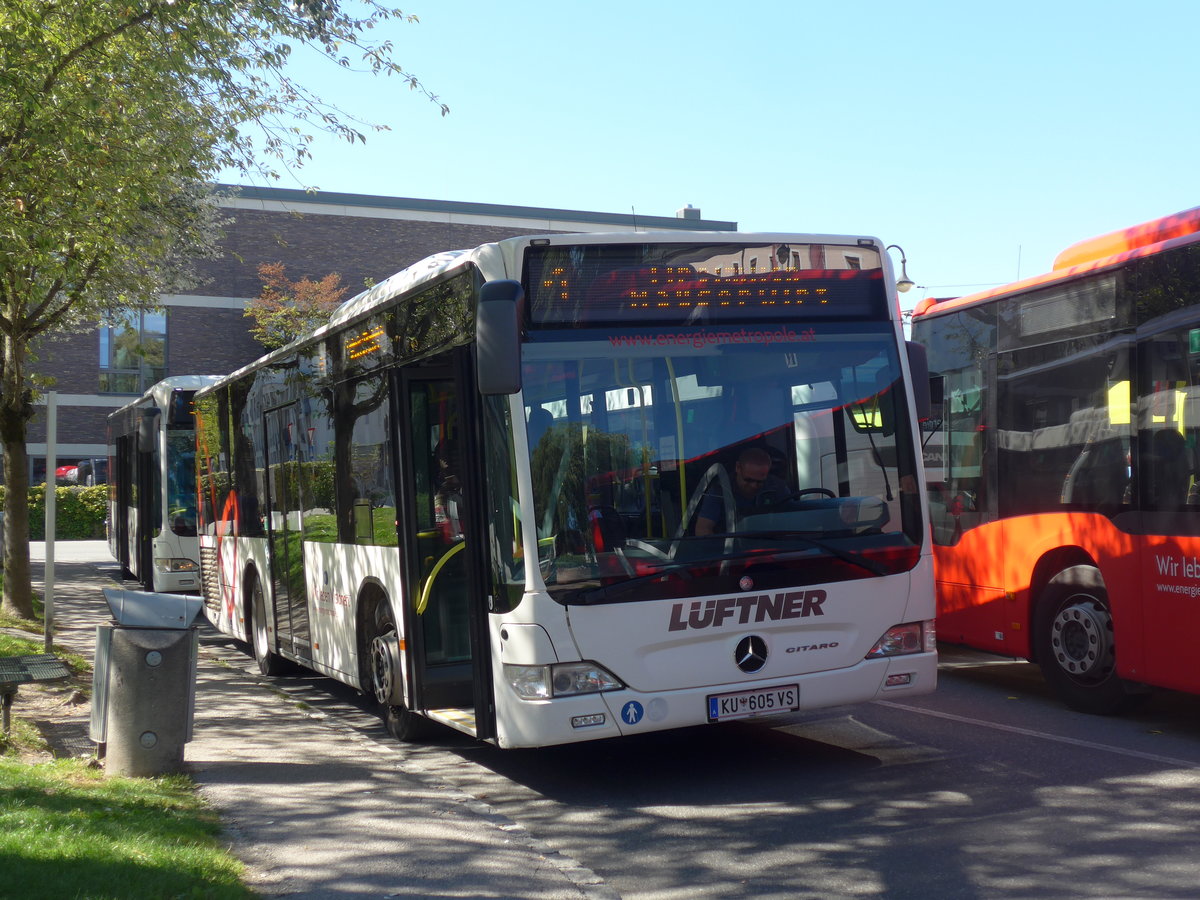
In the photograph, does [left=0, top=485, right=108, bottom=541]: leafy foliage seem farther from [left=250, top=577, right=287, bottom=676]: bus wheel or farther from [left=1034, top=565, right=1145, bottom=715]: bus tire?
[left=1034, top=565, right=1145, bottom=715]: bus tire

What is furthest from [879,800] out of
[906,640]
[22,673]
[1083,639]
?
[22,673]

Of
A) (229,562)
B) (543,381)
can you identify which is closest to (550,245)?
(543,381)

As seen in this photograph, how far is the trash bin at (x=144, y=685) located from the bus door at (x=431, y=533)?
A: 1.38 m

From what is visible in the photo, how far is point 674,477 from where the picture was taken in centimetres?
685

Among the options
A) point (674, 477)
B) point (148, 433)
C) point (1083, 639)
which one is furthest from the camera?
point (148, 433)

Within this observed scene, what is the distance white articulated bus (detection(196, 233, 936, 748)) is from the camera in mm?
6754

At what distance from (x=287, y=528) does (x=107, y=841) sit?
5876 millimetres

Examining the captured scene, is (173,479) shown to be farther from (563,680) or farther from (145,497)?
(563,680)

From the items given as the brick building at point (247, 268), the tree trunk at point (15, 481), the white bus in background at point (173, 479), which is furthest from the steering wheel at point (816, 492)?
the brick building at point (247, 268)

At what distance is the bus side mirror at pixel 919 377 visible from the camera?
7668 mm

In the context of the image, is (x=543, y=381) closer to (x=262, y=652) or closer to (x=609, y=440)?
(x=609, y=440)

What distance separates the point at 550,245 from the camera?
7.00 m

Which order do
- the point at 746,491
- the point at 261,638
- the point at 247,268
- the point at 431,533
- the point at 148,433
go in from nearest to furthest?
1. the point at 746,491
2. the point at 431,533
3. the point at 261,638
4. the point at 148,433
5. the point at 247,268

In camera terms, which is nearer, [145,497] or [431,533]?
[431,533]
